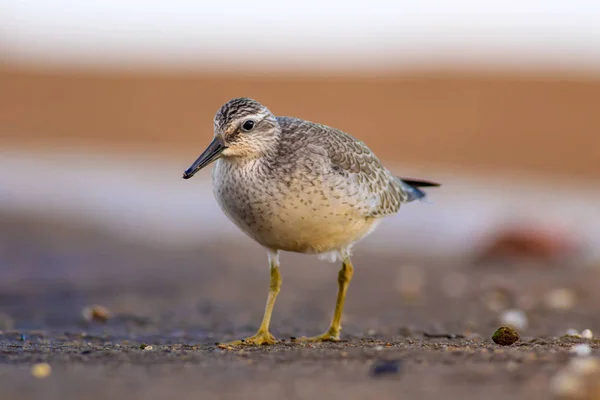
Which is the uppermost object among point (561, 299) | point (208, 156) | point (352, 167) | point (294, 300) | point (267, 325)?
point (352, 167)

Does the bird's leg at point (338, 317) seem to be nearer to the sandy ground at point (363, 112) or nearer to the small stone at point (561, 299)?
the small stone at point (561, 299)

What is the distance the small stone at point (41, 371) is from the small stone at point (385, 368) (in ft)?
5.42

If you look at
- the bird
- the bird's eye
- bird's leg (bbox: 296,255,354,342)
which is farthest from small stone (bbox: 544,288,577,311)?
the bird's eye

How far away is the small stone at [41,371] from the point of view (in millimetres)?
4969

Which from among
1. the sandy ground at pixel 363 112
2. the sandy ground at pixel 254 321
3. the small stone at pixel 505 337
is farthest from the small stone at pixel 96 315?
the sandy ground at pixel 363 112

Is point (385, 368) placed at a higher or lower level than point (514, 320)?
lower

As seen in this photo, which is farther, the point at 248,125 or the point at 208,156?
the point at 248,125

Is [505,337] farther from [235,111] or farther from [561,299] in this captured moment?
[561,299]

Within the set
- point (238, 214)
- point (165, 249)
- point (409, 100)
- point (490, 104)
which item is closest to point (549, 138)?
point (490, 104)

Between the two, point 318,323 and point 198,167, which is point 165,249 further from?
point 198,167

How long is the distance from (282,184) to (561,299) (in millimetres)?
4422

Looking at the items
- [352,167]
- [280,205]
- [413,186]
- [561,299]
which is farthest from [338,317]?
[561,299]

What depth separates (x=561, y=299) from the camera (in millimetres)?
9953

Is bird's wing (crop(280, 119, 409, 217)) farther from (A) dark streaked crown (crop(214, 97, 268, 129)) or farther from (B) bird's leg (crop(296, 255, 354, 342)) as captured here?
(B) bird's leg (crop(296, 255, 354, 342))
